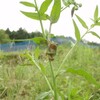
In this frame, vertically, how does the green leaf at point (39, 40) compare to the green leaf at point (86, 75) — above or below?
above

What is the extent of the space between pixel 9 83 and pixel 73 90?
5.42 ft

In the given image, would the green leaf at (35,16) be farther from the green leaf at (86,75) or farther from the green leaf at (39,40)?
the green leaf at (86,75)

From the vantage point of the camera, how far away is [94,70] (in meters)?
4.27

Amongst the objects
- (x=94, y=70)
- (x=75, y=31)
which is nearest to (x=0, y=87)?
(x=94, y=70)

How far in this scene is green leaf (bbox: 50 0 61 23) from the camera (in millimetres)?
925

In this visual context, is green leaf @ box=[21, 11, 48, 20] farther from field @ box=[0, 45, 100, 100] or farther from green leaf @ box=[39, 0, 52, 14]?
field @ box=[0, 45, 100, 100]

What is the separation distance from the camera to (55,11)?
94cm

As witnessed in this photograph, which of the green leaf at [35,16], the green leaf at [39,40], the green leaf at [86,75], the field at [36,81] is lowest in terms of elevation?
the field at [36,81]

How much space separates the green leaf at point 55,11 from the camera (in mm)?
925

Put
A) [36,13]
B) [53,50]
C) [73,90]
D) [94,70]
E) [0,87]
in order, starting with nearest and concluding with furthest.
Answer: [53,50]
[36,13]
[73,90]
[0,87]
[94,70]

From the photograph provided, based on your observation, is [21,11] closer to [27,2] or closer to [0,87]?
[27,2]

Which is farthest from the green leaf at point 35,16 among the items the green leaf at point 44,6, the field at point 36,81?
the field at point 36,81

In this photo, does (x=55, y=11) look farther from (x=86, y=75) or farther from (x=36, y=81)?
(x=36, y=81)

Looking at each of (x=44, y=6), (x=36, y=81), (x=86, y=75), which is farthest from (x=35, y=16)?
(x=36, y=81)
